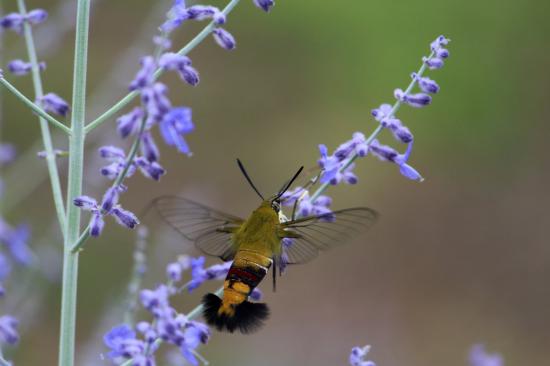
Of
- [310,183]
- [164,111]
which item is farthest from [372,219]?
[164,111]

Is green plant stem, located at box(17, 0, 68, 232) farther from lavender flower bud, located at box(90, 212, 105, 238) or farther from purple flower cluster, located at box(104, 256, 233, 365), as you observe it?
purple flower cluster, located at box(104, 256, 233, 365)

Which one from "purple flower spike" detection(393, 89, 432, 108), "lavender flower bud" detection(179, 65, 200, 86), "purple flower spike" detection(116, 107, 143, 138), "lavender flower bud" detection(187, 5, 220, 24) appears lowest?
"purple flower spike" detection(116, 107, 143, 138)

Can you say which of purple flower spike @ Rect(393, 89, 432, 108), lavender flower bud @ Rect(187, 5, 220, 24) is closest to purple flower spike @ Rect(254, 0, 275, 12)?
lavender flower bud @ Rect(187, 5, 220, 24)

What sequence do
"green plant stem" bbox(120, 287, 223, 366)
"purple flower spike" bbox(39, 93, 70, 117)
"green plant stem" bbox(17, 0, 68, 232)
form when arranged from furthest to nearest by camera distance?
"purple flower spike" bbox(39, 93, 70, 117)
"green plant stem" bbox(17, 0, 68, 232)
"green plant stem" bbox(120, 287, 223, 366)

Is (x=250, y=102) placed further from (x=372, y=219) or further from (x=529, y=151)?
(x=372, y=219)

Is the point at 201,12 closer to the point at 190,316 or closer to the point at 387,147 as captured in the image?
the point at 387,147

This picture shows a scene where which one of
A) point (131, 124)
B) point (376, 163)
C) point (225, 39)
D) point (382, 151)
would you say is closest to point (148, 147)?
point (131, 124)
